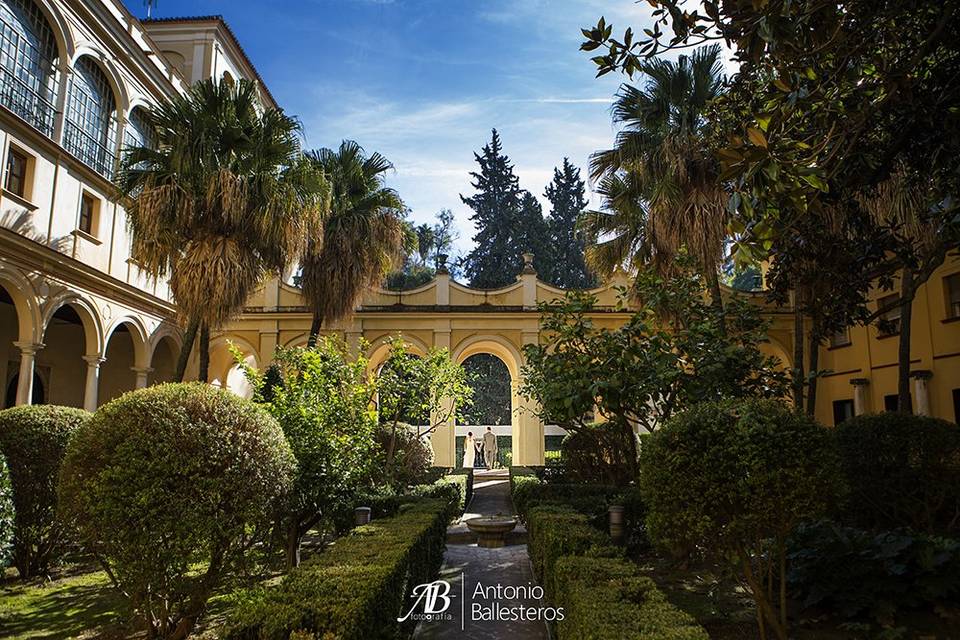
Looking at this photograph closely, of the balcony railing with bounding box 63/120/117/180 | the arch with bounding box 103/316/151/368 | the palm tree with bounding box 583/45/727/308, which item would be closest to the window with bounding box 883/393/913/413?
the palm tree with bounding box 583/45/727/308

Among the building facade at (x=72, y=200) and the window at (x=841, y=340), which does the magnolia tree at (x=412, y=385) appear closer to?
the building facade at (x=72, y=200)

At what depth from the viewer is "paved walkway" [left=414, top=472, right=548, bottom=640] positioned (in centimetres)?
604

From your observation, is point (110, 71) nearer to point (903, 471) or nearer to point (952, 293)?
point (903, 471)

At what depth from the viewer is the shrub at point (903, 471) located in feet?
25.9

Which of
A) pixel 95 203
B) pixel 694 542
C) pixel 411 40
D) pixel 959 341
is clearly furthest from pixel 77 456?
pixel 959 341

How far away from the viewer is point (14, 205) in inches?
500

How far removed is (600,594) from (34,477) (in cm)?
748

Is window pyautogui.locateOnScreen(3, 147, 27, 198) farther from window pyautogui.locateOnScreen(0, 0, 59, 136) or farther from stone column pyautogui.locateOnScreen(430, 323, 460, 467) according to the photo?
stone column pyautogui.locateOnScreen(430, 323, 460, 467)

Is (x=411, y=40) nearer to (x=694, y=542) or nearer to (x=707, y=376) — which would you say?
(x=707, y=376)

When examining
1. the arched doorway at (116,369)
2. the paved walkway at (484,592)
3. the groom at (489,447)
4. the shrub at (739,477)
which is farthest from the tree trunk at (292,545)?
the groom at (489,447)

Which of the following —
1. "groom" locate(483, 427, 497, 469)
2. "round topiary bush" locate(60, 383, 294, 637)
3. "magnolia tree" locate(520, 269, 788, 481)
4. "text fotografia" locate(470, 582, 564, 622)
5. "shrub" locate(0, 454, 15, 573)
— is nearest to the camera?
"round topiary bush" locate(60, 383, 294, 637)

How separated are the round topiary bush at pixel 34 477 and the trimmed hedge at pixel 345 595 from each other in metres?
4.13

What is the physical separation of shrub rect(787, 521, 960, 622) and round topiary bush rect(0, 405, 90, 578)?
8596mm

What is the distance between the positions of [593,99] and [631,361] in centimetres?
349
